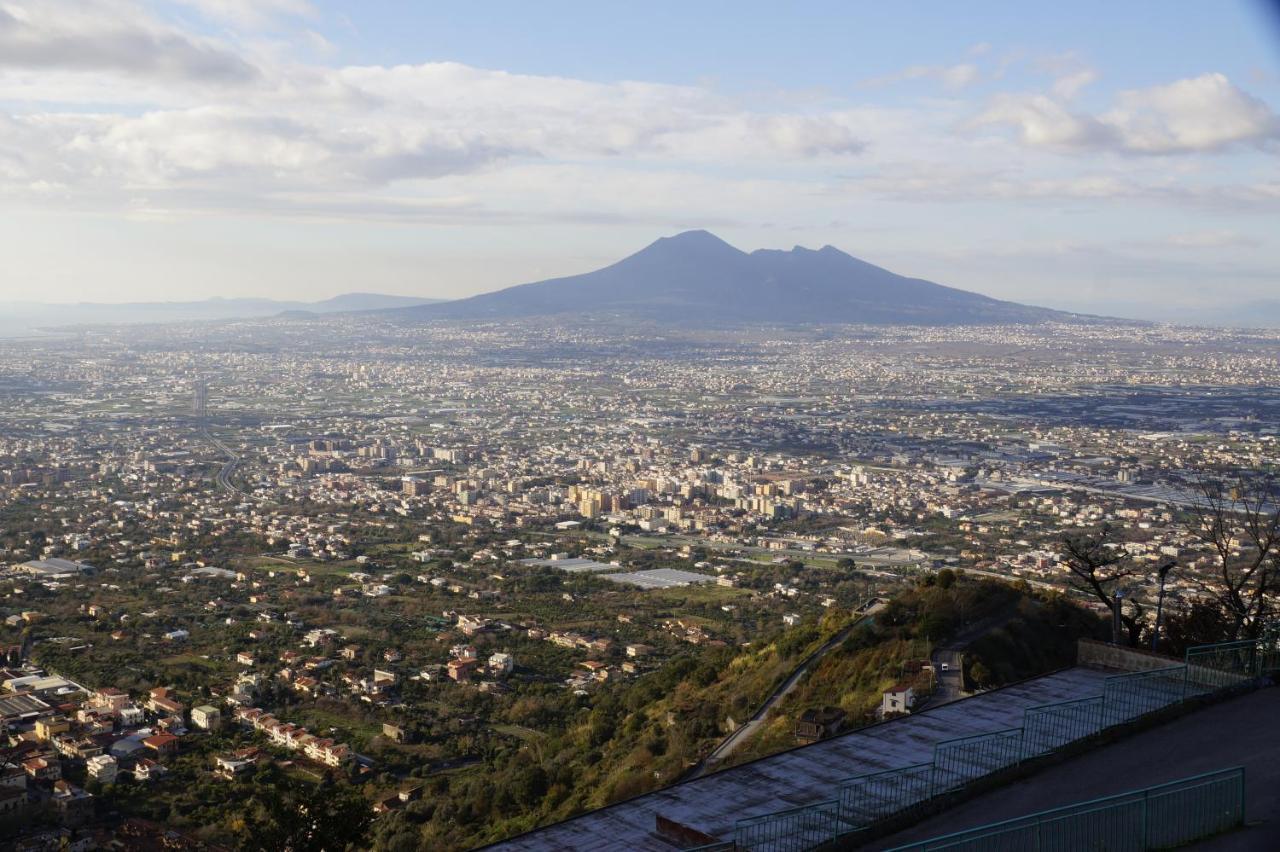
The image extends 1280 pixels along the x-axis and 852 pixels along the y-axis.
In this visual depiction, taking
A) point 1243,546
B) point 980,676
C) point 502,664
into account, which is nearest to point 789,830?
point 980,676

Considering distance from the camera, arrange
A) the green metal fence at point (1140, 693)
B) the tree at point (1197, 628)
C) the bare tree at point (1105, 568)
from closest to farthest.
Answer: the green metal fence at point (1140, 693), the tree at point (1197, 628), the bare tree at point (1105, 568)

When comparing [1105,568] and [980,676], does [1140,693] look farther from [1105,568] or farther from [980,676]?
[1105,568]

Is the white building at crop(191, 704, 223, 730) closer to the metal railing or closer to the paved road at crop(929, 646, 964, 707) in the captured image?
the paved road at crop(929, 646, 964, 707)

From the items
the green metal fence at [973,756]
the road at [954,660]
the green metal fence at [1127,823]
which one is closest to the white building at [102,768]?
the road at [954,660]

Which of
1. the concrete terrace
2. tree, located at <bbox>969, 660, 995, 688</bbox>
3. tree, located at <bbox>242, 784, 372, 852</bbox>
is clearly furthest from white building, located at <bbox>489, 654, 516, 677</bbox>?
tree, located at <bbox>242, 784, 372, 852</bbox>

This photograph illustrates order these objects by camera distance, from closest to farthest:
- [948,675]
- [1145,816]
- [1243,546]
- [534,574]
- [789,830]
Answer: [1145,816], [789,830], [948,675], [1243,546], [534,574]

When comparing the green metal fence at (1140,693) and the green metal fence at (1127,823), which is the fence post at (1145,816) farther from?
the green metal fence at (1140,693)
